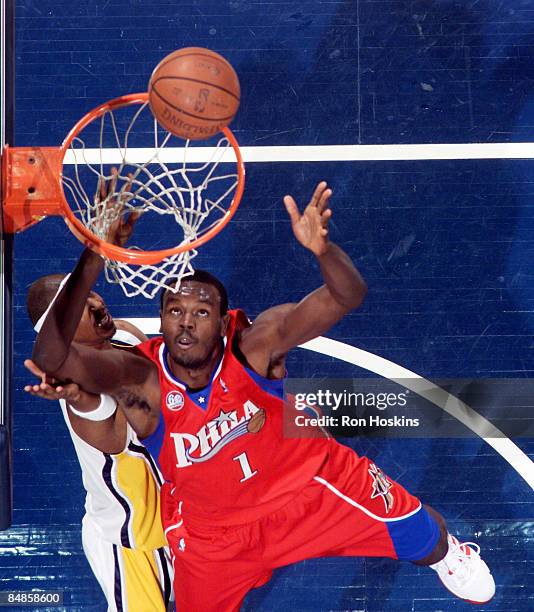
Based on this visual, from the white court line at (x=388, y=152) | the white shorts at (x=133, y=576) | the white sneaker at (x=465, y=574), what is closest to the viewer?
the white shorts at (x=133, y=576)

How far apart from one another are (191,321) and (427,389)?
5.70ft

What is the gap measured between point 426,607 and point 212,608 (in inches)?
49.1

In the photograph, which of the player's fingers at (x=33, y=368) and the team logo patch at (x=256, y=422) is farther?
the team logo patch at (x=256, y=422)

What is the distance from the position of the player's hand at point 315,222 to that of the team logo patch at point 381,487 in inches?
58.1

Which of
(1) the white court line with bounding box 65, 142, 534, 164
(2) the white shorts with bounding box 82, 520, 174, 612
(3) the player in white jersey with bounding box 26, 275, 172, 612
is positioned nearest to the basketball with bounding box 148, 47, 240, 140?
(3) the player in white jersey with bounding box 26, 275, 172, 612

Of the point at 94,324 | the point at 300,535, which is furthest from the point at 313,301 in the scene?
the point at 300,535

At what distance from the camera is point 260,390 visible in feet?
15.7

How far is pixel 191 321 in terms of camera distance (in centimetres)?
460

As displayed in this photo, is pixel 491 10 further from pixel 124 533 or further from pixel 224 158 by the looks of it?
pixel 124 533

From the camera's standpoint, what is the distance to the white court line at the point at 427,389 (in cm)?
563

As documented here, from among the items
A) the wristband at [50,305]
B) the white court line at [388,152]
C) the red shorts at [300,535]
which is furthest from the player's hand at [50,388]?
the white court line at [388,152]

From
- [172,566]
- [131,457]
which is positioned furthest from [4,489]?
[172,566]

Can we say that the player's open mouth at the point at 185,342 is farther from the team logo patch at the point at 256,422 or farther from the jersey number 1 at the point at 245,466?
the jersey number 1 at the point at 245,466

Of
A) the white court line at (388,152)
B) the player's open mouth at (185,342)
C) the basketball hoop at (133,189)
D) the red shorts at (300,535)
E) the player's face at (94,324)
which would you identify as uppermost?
the white court line at (388,152)
